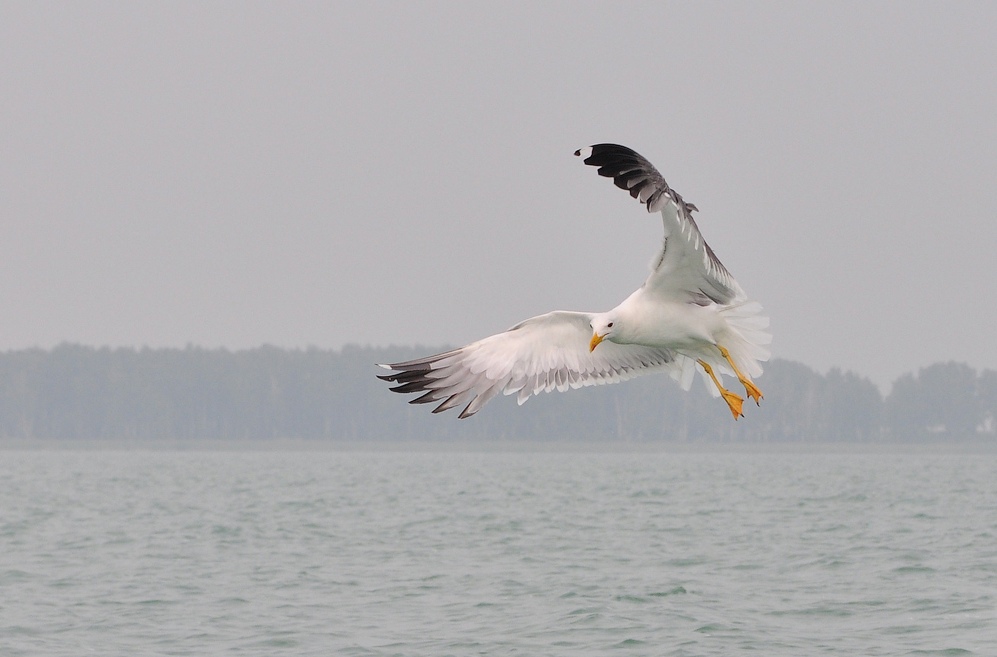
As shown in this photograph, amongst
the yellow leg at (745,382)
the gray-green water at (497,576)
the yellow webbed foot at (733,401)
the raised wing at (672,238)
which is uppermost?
the raised wing at (672,238)

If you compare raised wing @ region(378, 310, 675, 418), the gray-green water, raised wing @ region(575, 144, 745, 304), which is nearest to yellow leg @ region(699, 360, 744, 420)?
raised wing @ region(575, 144, 745, 304)

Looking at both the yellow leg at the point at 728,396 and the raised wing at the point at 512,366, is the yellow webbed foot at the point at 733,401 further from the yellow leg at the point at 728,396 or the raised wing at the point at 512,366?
the raised wing at the point at 512,366

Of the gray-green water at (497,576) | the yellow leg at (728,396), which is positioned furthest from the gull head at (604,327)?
the gray-green water at (497,576)

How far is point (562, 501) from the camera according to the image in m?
46.7

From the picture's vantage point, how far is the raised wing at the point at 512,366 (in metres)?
12.6

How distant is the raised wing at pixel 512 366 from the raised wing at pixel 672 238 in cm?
99

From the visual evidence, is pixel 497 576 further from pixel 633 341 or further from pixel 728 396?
pixel 633 341

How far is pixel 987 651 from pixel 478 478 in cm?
5426

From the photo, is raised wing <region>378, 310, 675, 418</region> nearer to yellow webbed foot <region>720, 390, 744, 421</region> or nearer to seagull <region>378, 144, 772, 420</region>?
seagull <region>378, 144, 772, 420</region>

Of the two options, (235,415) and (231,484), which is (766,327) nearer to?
(231,484)

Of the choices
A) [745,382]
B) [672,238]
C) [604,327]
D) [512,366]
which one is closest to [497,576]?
[512,366]

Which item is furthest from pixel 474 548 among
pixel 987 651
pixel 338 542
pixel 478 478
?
pixel 478 478

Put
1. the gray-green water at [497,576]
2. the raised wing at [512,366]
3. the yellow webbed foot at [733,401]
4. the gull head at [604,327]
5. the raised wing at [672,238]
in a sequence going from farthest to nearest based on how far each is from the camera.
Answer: the gray-green water at [497,576] → the yellow webbed foot at [733,401] → the raised wing at [512,366] → the gull head at [604,327] → the raised wing at [672,238]

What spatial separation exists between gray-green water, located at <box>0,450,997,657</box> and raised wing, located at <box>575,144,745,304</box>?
548 cm
